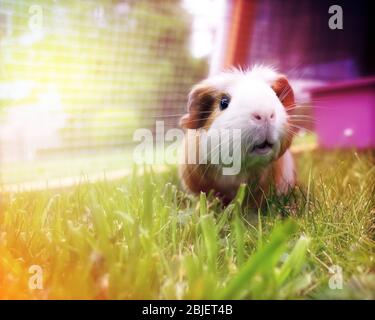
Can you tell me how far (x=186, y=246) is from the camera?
108cm

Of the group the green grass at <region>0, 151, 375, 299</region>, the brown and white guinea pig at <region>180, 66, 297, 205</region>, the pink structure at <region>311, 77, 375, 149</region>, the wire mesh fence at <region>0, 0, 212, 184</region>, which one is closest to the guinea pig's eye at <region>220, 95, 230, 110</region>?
the brown and white guinea pig at <region>180, 66, 297, 205</region>

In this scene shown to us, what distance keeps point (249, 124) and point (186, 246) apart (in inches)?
14.1

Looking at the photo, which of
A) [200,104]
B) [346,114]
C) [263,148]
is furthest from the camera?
[346,114]

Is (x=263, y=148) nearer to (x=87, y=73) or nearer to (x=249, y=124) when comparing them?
(x=249, y=124)

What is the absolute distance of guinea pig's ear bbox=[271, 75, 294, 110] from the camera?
133cm

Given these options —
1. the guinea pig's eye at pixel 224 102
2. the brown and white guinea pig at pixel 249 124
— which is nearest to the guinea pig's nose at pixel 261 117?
the brown and white guinea pig at pixel 249 124

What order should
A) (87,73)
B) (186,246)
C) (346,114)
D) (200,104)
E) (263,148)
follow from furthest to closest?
(346,114)
(87,73)
(200,104)
(263,148)
(186,246)

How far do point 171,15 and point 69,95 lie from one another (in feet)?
2.12

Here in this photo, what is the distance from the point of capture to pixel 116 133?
213 centimetres

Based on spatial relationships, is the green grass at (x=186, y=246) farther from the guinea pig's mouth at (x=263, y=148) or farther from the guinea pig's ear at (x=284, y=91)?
the guinea pig's ear at (x=284, y=91)

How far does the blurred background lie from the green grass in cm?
51

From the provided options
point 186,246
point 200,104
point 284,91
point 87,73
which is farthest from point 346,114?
point 186,246

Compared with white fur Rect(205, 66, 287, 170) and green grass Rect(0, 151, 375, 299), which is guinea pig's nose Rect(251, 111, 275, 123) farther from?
green grass Rect(0, 151, 375, 299)

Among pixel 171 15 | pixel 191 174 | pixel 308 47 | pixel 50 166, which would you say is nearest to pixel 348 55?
pixel 308 47
